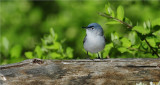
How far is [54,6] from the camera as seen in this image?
329 inches

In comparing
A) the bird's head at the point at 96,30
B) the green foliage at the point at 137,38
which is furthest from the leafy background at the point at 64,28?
the bird's head at the point at 96,30

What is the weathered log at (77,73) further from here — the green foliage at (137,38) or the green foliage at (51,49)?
the green foliage at (51,49)

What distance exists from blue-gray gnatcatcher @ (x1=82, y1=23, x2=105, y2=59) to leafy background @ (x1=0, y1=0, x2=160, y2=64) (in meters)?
0.21

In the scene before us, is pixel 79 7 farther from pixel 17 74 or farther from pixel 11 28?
pixel 17 74

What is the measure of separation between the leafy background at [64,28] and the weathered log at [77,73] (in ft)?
1.87

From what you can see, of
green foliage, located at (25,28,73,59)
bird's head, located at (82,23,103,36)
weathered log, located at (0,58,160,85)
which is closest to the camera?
weathered log, located at (0,58,160,85)

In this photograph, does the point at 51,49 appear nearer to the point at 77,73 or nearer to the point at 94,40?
the point at 94,40

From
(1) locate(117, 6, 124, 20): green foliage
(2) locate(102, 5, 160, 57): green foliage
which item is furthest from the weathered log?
(1) locate(117, 6, 124, 20): green foliage

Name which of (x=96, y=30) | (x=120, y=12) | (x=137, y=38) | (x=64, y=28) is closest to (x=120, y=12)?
(x=120, y=12)

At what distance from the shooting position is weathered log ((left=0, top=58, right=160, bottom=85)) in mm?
3793

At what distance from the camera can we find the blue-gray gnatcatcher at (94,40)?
14.2 ft

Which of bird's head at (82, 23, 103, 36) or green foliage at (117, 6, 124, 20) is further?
bird's head at (82, 23, 103, 36)

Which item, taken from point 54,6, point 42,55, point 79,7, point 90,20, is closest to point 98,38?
point 42,55

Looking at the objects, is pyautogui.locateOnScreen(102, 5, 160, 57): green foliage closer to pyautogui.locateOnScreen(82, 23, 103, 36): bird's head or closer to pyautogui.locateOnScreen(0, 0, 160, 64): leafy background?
pyautogui.locateOnScreen(0, 0, 160, 64): leafy background
